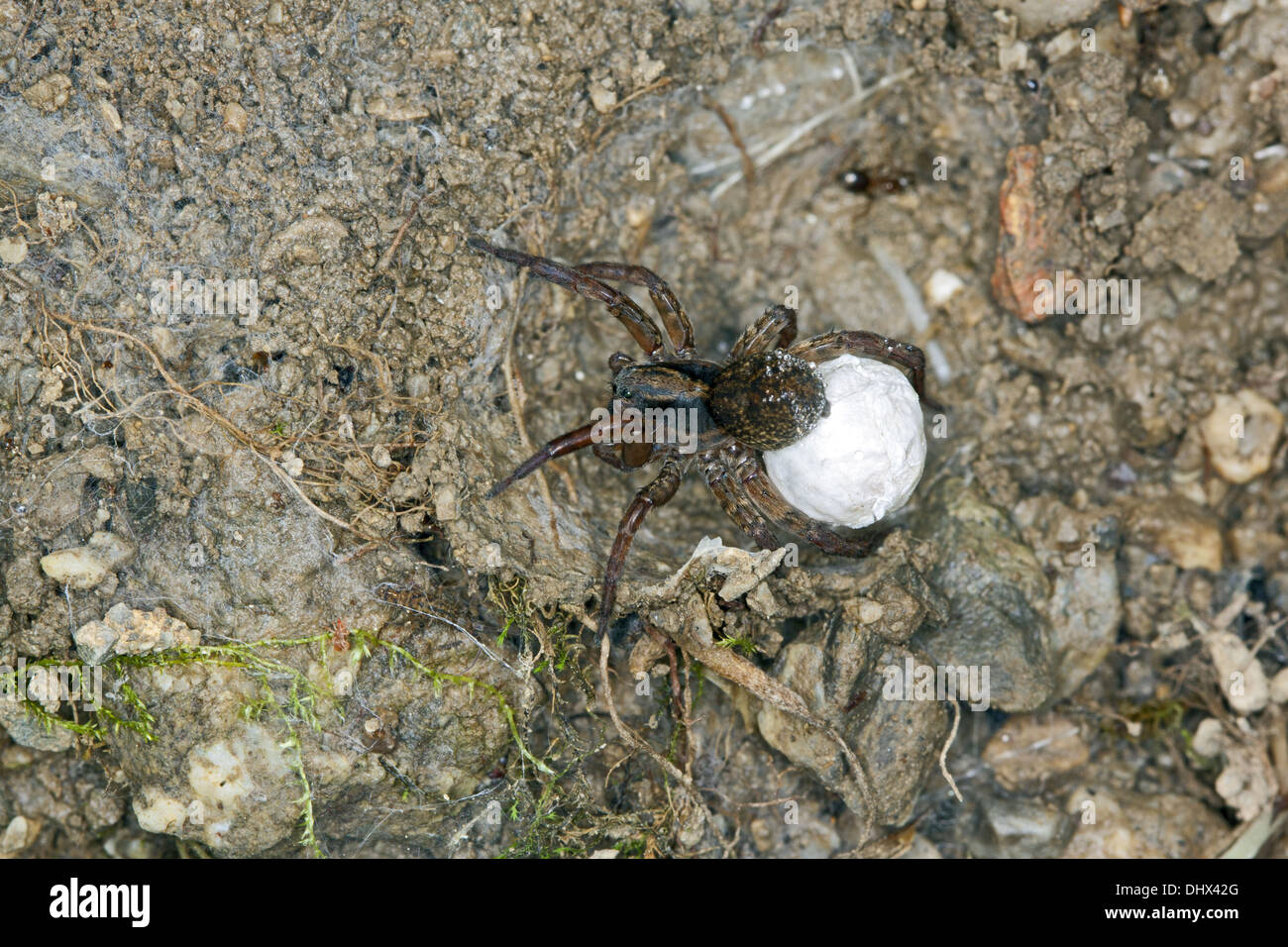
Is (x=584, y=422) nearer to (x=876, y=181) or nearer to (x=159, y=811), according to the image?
(x=876, y=181)

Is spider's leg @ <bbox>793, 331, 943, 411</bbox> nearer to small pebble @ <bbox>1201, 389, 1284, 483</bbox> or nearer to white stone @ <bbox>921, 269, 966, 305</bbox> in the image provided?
white stone @ <bbox>921, 269, 966, 305</bbox>

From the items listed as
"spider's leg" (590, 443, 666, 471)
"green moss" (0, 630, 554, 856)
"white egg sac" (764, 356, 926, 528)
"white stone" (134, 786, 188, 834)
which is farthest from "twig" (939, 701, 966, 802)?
"white stone" (134, 786, 188, 834)

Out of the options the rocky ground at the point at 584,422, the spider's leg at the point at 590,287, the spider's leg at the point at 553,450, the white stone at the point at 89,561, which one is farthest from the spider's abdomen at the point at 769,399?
the white stone at the point at 89,561

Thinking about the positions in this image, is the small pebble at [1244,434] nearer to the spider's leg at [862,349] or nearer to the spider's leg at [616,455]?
the spider's leg at [862,349]

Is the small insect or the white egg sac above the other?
the small insect

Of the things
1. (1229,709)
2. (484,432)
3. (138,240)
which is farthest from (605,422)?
(1229,709)

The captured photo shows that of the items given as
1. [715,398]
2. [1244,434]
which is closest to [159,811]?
[715,398]

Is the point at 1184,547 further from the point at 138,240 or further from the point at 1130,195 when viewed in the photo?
the point at 138,240
